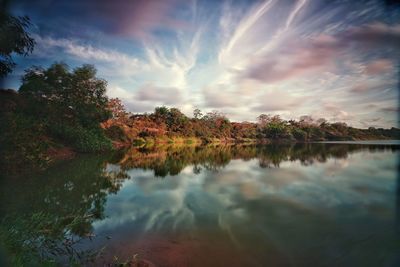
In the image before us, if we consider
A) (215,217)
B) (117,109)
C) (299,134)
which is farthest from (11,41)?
(299,134)

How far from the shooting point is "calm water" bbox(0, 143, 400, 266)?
10.1 feet

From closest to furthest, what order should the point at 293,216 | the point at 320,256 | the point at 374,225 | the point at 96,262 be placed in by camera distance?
1. the point at 96,262
2. the point at 320,256
3. the point at 374,225
4. the point at 293,216

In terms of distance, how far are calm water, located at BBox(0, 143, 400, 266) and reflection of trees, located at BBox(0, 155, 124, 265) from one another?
0.02 metres

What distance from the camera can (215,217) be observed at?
4.60m

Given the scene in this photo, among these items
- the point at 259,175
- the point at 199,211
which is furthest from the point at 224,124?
the point at 199,211

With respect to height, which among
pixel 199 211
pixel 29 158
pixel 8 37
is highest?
pixel 8 37

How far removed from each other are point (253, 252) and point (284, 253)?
0.42m

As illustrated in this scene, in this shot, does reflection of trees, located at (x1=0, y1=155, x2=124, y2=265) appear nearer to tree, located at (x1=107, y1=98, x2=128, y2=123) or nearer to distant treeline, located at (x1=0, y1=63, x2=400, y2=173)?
distant treeline, located at (x1=0, y1=63, x2=400, y2=173)

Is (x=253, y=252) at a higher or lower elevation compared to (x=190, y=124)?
lower

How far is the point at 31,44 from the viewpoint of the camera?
17.6ft

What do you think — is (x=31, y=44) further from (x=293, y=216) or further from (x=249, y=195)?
(x=293, y=216)

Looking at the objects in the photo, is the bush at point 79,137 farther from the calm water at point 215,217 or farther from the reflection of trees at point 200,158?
the calm water at point 215,217

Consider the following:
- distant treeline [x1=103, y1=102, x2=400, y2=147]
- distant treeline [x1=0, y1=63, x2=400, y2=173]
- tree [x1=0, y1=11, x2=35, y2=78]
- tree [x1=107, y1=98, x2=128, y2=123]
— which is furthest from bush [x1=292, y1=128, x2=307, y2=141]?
tree [x1=0, y1=11, x2=35, y2=78]

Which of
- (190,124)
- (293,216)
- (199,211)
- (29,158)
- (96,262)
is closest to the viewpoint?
(96,262)
